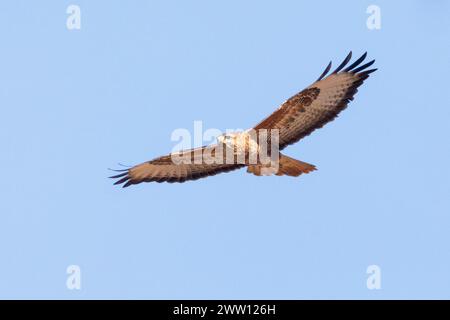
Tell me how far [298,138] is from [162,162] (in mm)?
2003

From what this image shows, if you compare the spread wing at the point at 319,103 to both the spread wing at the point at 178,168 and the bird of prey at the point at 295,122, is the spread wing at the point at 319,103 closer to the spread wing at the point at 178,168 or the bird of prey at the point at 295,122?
the bird of prey at the point at 295,122

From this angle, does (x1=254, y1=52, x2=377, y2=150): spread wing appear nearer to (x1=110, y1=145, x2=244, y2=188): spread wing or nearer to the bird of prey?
the bird of prey

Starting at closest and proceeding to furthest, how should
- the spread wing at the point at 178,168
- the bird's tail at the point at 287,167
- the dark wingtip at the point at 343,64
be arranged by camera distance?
the bird's tail at the point at 287,167 < the dark wingtip at the point at 343,64 < the spread wing at the point at 178,168

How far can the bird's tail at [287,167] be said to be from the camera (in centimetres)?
1152

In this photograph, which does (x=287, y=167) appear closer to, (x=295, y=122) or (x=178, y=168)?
(x=295, y=122)

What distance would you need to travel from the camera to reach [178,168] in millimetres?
12812

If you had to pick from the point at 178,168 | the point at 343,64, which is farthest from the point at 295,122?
the point at 178,168

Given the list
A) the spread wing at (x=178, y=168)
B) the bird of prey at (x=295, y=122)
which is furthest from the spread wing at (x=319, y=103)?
the spread wing at (x=178, y=168)

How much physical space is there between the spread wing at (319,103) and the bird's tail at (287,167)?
34 centimetres
